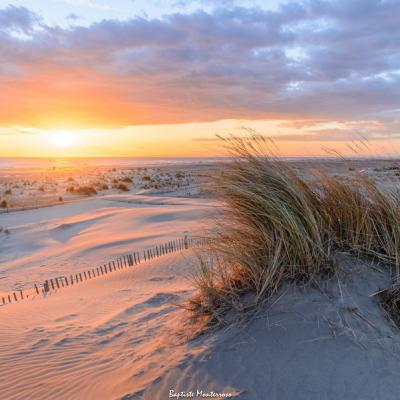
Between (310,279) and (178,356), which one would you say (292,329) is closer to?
(310,279)

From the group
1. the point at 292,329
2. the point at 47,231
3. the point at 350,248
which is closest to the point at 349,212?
the point at 350,248

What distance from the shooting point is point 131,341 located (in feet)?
14.9

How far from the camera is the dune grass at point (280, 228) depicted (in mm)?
3951

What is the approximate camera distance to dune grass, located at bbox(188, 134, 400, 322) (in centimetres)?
395

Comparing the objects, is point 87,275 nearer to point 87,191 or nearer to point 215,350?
point 215,350

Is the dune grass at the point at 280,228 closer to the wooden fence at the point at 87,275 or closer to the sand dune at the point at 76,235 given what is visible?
the wooden fence at the point at 87,275

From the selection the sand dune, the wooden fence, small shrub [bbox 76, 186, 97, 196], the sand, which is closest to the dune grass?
the sand

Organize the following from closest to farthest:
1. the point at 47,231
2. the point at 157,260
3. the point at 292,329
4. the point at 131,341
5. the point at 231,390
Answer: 1. the point at 231,390
2. the point at 292,329
3. the point at 131,341
4. the point at 157,260
5. the point at 47,231

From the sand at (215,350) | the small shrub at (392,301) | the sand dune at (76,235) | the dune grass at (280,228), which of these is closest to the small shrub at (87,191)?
the sand dune at (76,235)

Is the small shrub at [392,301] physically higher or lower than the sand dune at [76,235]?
higher

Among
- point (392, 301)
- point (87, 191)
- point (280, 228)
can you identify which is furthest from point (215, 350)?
point (87, 191)

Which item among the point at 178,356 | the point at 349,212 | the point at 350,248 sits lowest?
the point at 178,356

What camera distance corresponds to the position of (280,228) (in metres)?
4.05

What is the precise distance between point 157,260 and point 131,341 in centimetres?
535
